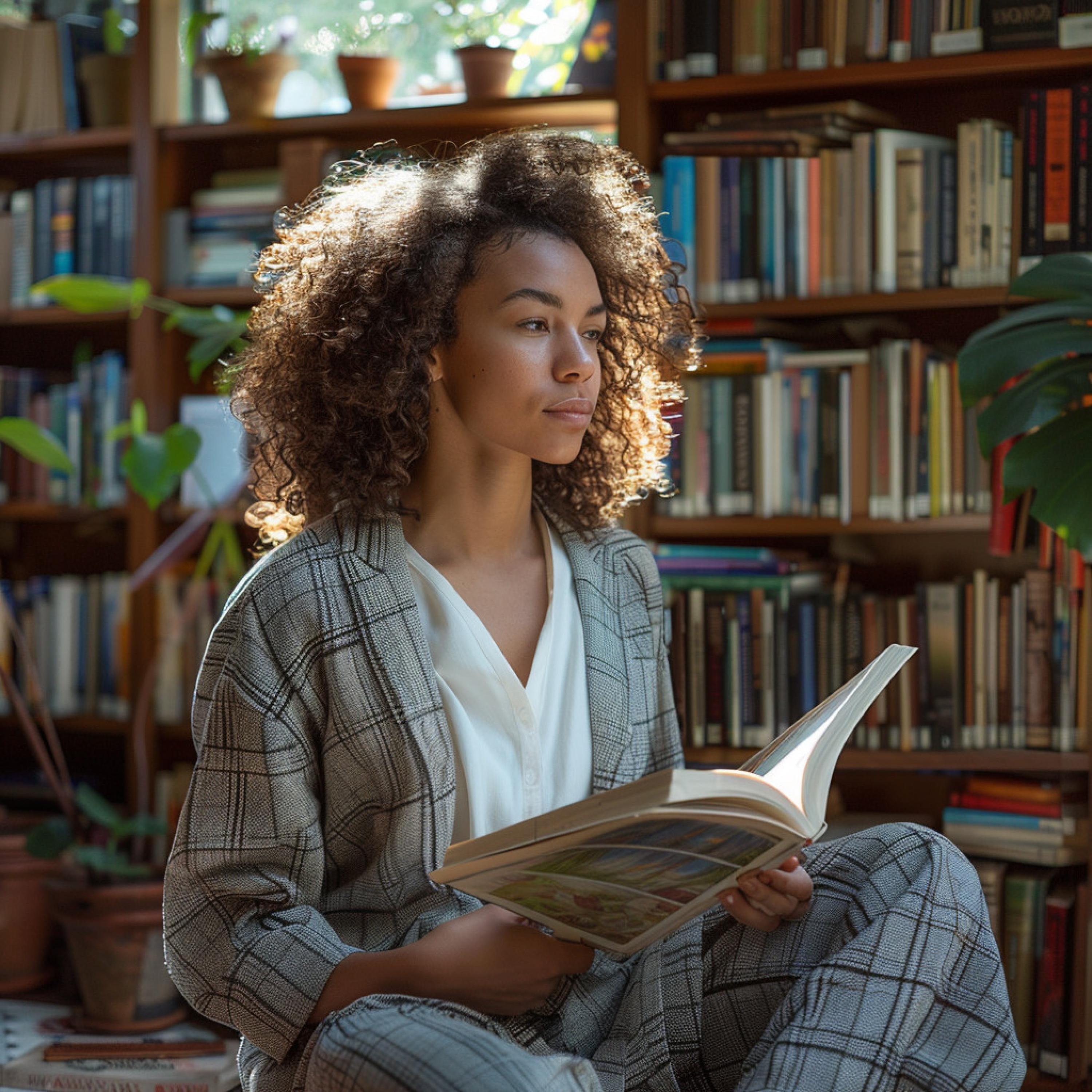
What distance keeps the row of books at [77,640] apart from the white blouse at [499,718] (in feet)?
4.66

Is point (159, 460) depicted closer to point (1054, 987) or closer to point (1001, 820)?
point (1001, 820)

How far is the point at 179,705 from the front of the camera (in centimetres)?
241

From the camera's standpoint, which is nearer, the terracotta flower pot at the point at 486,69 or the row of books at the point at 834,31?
the row of books at the point at 834,31

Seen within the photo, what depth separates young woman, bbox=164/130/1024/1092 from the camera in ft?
3.26

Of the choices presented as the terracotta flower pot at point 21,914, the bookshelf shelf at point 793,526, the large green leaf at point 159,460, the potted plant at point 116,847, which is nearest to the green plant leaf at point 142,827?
the potted plant at point 116,847

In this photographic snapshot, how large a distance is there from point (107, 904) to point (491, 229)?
4.34ft

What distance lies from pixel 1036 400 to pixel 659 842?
3.11ft

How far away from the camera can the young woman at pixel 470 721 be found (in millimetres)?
993

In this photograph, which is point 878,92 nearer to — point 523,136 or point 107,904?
point 523,136

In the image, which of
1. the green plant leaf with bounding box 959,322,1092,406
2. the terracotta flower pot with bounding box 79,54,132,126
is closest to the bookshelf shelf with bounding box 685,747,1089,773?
the green plant leaf with bounding box 959,322,1092,406

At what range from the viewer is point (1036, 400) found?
5.16ft

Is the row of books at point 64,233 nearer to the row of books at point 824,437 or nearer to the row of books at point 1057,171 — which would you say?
the row of books at point 824,437

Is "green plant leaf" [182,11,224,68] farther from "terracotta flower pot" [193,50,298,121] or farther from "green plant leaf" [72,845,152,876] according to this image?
"green plant leaf" [72,845,152,876]

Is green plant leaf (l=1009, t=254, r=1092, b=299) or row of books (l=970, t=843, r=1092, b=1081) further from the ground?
green plant leaf (l=1009, t=254, r=1092, b=299)
